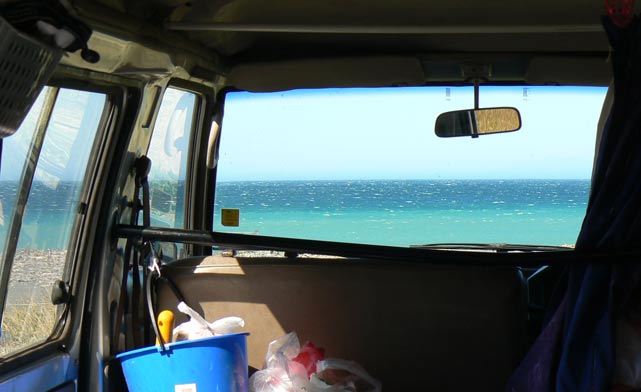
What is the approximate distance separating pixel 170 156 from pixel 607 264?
2223mm

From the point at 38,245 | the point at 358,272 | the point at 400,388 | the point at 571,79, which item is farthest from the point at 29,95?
the point at 571,79

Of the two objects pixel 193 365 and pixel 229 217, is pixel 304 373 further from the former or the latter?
pixel 229 217

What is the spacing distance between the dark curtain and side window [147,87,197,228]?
1.89 metres

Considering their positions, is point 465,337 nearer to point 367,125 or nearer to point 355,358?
point 355,358

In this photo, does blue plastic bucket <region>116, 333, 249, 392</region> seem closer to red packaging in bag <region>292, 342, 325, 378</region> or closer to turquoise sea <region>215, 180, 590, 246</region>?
red packaging in bag <region>292, 342, 325, 378</region>

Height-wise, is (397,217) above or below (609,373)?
above

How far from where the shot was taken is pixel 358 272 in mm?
3469

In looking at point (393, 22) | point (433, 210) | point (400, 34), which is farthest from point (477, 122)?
point (433, 210)

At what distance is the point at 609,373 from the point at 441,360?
0.89 meters

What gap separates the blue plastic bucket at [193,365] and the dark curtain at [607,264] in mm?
1063

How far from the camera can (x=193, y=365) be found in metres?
2.90

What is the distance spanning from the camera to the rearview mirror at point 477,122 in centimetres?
381

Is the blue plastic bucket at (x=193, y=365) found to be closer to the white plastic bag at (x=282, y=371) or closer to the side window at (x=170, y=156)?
the white plastic bag at (x=282, y=371)

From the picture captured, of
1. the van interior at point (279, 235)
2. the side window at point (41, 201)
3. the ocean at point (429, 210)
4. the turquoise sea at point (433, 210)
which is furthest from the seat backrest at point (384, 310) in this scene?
the turquoise sea at point (433, 210)
